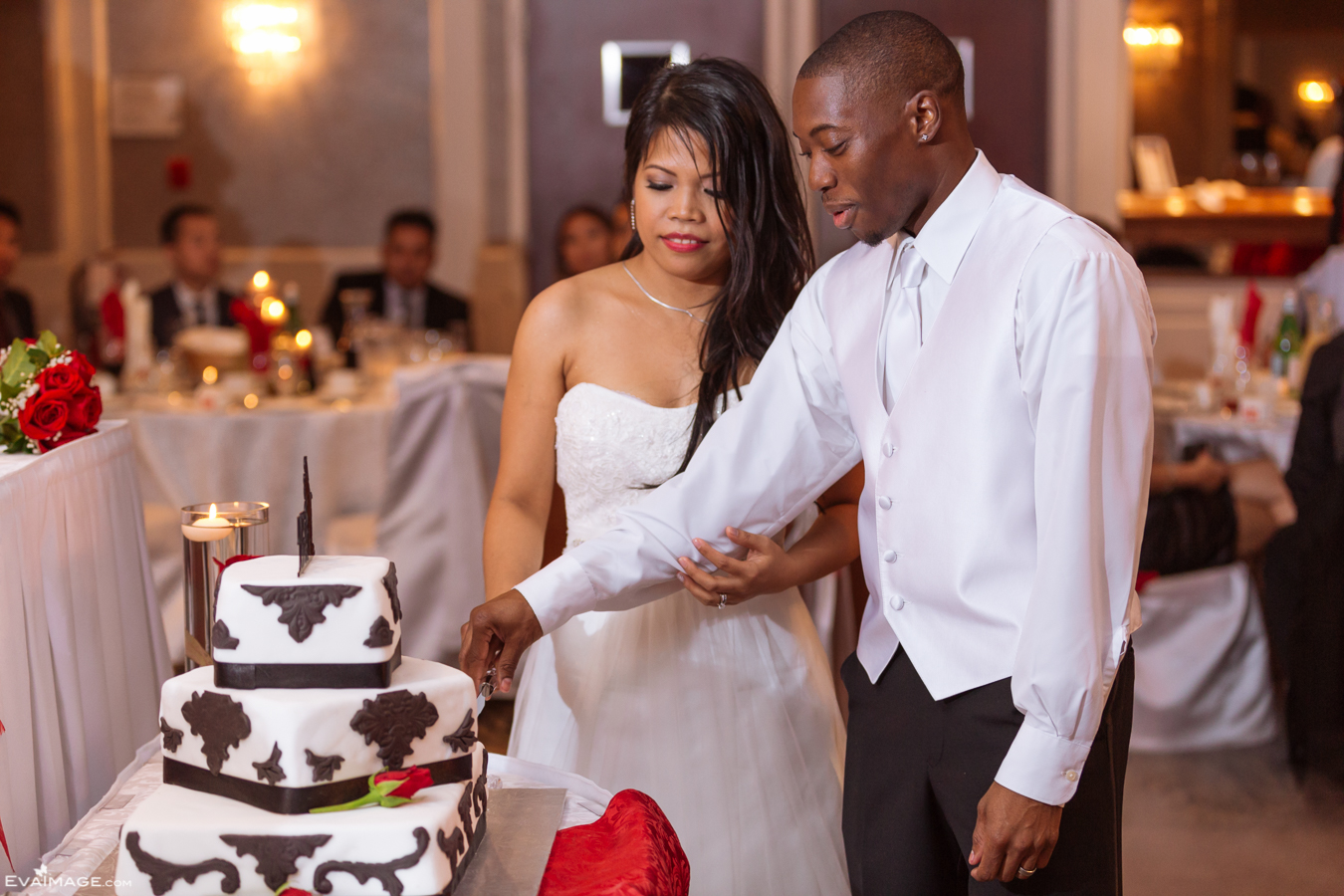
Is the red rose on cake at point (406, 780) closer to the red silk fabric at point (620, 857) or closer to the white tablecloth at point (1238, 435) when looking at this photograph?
the red silk fabric at point (620, 857)

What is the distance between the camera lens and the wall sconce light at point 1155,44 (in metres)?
6.76

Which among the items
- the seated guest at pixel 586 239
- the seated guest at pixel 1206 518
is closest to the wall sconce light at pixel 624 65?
the seated guest at pixel 586 239

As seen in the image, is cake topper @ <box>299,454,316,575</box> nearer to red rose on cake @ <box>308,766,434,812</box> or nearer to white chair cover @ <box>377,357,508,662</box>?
red rose on cake @ <box>308,766,434,812</box>

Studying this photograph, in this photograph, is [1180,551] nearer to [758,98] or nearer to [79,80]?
[758,98]

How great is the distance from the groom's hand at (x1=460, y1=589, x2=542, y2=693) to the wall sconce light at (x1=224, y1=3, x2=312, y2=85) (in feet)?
20.2

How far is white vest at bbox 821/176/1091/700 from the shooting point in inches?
54.1

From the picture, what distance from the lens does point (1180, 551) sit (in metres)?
3.73

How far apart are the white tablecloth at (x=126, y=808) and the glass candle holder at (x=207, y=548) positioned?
5.7 inches

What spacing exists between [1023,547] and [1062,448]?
5.9 inches

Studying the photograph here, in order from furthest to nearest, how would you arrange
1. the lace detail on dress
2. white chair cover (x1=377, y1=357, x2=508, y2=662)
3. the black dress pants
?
white chair cover (x1=377, y1=357, x2=508, y2=662) < the lace detail on dress < the black dress pants

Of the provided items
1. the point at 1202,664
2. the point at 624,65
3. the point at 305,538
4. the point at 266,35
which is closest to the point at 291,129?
the point at 266,35

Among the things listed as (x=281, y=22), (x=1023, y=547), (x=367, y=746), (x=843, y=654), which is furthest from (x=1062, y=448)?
(x=281, y=22)

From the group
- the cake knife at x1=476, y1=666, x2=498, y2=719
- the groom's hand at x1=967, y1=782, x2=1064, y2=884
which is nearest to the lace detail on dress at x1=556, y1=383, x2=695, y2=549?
the cake knife at x1=476, y1=666, x2=498, y2=719

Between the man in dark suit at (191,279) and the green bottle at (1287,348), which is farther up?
the man in dark suit at (191,279)
